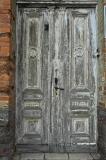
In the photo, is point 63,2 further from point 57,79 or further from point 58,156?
point 58,156

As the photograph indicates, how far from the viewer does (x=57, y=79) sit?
6.34 m

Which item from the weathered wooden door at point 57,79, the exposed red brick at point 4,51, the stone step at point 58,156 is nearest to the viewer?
the exposed red brick at point 4,51

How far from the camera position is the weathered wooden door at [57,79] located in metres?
6.29

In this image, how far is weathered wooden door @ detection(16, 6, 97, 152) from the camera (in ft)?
20.6

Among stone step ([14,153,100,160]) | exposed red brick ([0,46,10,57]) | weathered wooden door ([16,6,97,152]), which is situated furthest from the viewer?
weathered wooden door ([16,6,97,152])

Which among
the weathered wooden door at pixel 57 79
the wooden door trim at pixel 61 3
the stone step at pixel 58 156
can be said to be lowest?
the stone step at pixel 58 156

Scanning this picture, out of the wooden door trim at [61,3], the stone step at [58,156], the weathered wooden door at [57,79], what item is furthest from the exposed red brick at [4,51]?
the stone step at [58,156]

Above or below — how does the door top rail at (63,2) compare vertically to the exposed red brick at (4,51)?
above

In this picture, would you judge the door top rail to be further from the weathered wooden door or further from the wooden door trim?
the weathered wooden door

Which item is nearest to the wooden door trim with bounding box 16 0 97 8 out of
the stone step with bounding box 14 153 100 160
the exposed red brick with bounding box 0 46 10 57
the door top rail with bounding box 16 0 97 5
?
the door top rail with bounding box 16 0 97 5

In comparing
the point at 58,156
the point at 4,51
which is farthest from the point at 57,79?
the point at 58,156

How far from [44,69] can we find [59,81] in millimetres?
329

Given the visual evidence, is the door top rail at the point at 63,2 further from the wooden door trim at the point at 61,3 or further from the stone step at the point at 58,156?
the stone step at the point at 58,156

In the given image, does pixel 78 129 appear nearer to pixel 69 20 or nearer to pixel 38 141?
pixel 38 141
